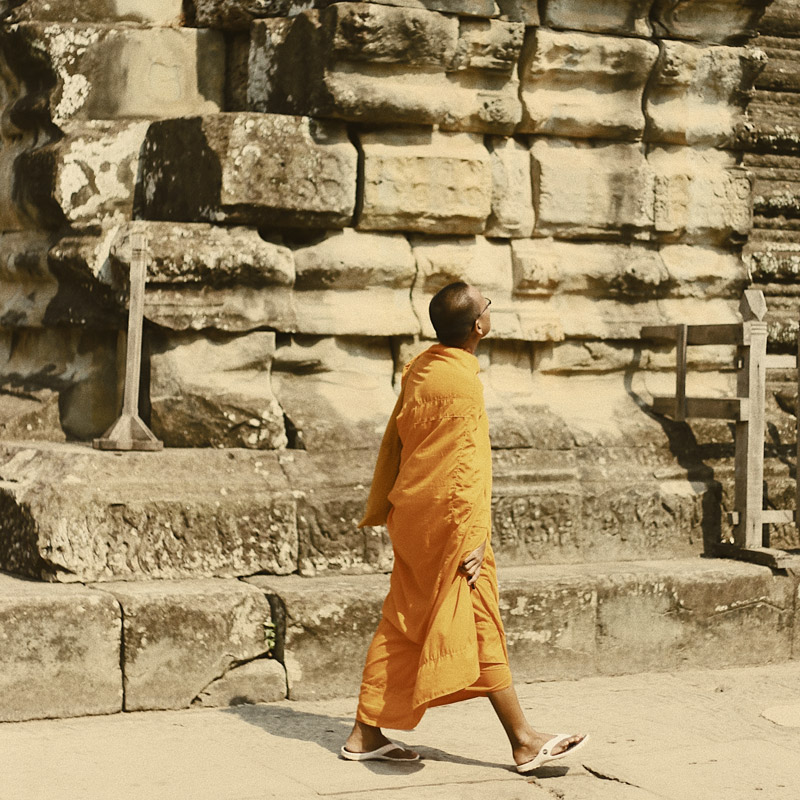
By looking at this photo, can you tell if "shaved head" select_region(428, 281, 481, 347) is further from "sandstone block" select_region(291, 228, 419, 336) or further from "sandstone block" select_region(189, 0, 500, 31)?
"sandstone block" select_region(189, 0, 500, 31)

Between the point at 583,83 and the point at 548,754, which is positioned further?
the point at 583,83

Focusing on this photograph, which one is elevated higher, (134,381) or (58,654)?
(134,381)

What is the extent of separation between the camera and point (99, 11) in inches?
244

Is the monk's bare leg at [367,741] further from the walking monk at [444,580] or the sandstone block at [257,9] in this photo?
the sandstone block at [257,9]

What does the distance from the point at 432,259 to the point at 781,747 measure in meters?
2.49

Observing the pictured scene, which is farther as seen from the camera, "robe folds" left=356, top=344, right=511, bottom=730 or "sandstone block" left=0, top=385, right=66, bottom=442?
"sandstone block" left=0, top=385, right=66, bottom=442

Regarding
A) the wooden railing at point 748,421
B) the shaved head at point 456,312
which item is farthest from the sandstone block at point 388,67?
the shaved head at point 456,312

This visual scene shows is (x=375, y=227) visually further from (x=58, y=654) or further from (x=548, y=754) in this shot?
(x=548, y=754)

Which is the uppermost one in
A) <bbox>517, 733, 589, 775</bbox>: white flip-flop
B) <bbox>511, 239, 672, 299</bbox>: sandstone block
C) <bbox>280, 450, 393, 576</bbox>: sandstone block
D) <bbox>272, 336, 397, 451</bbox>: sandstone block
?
<bbox>511, 239, 672, 299</bbox>: sandstone block

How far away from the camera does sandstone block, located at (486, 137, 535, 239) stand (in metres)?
6.20

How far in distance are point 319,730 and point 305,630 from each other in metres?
0.43

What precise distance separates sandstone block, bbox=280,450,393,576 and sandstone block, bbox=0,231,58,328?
1.42 metres

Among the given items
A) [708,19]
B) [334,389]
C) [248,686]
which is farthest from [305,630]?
[708,19]

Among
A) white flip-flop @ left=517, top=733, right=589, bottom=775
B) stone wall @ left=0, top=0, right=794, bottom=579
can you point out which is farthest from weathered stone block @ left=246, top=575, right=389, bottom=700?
white flip-flop @ left=517, top=733, right=589, bottom=775
